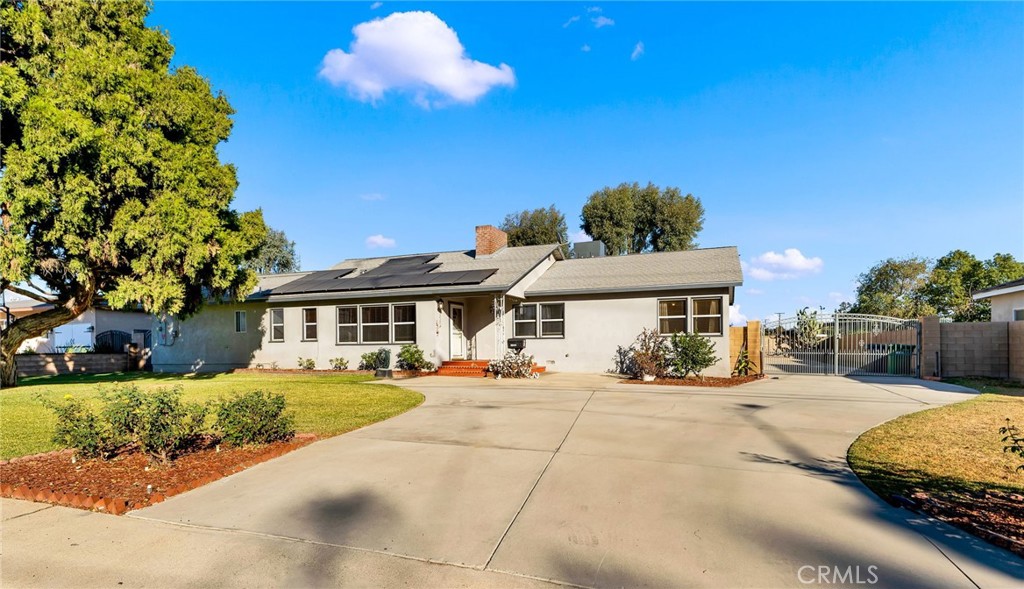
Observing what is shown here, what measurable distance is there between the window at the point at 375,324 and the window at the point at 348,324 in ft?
1.07

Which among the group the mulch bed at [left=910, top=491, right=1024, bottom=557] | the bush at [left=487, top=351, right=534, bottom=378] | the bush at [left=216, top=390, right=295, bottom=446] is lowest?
the bush at [left=487, top=351, right=534, bottom=378]

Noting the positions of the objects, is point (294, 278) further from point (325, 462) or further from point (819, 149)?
point (819, 149)

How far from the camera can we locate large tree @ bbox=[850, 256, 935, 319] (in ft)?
106

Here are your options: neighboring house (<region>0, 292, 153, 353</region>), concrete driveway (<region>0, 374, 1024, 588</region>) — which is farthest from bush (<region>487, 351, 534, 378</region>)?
neighboring house (<region>0, 292, 153, 353</region>)

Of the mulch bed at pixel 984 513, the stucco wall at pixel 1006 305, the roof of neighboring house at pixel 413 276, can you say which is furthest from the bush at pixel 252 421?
the stucco wall at pixel 1006 305

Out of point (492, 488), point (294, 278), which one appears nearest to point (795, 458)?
point (492, 488)

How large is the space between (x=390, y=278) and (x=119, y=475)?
45.0ft

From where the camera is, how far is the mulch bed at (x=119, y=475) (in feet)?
14.4

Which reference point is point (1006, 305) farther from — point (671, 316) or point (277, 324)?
point (277, 324)

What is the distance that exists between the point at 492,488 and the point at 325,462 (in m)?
2.15

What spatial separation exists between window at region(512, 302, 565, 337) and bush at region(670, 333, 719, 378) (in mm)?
4109

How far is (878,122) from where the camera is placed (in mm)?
12828

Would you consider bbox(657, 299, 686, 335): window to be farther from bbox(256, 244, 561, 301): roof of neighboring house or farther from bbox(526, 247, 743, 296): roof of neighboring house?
bbox(256, 244, 561, 301): roof of neighboring house

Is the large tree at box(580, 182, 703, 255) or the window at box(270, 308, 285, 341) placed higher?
the large tree at box(580, 182, 703, 255)
